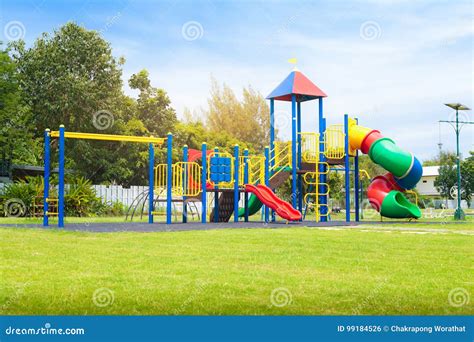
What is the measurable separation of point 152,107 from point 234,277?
32.6m

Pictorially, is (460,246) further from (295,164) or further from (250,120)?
(250,120)

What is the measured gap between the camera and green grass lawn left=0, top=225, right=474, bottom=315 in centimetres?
572

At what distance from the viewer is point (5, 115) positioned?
95.2ft

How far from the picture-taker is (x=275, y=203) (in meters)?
19.5

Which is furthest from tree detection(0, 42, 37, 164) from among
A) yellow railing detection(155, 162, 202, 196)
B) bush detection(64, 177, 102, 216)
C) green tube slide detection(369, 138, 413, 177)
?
green tube slide detection(369, 138, 413, 177)

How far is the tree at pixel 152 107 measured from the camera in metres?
38.6

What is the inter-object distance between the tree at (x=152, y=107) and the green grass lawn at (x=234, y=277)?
2745 centimetres

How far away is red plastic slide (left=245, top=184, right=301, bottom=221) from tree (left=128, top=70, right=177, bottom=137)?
1922 centimetres

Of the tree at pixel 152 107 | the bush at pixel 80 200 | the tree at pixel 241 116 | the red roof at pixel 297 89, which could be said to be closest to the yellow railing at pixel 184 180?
the red roof at pixel 297 89

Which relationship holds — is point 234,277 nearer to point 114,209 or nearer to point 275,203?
point 275,203

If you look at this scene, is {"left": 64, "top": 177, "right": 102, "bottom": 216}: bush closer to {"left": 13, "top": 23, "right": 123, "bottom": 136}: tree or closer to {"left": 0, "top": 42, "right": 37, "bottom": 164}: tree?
{"left": 0, "top": 42, "right": 37, "bottom": 164}: tree

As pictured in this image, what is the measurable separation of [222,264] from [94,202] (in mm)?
19502

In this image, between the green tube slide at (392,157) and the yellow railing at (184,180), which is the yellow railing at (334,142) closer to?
the green tube slide at (392,157)
